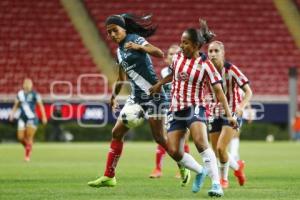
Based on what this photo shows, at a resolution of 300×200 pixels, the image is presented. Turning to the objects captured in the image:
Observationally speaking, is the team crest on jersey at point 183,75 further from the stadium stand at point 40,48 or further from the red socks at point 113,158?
the stadium stand at point 40,48

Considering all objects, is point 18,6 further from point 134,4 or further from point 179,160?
point 179,160

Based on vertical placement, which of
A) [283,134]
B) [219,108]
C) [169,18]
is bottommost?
[283,134]

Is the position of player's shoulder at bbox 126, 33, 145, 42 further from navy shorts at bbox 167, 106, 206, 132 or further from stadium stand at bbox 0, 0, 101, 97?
stadium stand at bbox 0, 0, 101, 97

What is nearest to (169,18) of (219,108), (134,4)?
(134,4)

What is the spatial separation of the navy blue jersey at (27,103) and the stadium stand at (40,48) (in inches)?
371

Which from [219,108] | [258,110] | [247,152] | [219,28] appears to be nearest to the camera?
[219,108]

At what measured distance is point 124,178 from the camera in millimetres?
13453

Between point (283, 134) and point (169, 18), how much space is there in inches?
277

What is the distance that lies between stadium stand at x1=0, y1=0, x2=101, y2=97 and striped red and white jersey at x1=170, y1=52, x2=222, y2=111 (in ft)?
69.0

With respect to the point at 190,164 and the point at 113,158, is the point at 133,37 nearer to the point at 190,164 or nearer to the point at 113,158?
the point at 113,158

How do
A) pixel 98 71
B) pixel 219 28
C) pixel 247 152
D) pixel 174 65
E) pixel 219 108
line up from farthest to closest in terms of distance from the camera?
pixel 219 28 < pixel 98 71 < pixel 247 152 < pixel 219 108 < pixel 174 65

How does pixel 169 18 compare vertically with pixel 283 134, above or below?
above

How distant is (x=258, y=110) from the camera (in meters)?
30.2

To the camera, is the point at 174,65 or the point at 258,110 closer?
the point at 174,65
